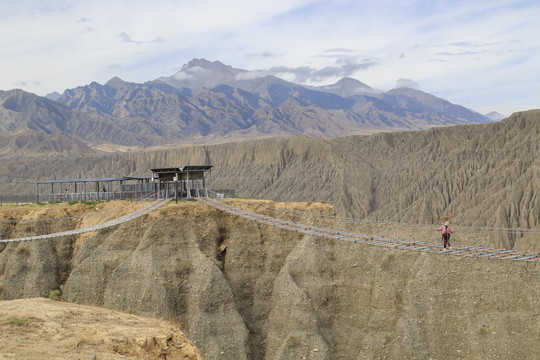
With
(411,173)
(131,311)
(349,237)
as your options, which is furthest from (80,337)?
(411,173)

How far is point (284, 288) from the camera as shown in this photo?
40.0 meters

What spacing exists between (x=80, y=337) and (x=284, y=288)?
84.4 ft

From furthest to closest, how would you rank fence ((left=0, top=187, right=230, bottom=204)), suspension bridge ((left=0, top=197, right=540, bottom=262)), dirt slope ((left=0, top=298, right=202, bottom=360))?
fence ((left=0, top=187, right=230, bottom=204))
suspension bridge ((left=0, top=197, right=540, bottom=262))
dirt slope ((left=0, top=298, right=202, bottom=360))

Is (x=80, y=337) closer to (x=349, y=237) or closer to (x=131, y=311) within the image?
(x=131, y=311)

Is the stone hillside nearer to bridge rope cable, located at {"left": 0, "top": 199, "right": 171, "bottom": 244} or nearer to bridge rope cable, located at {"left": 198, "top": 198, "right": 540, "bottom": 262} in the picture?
bridge rope cable, located at {"left": 198, "top": 198, "right": 540, "bottom": 262}

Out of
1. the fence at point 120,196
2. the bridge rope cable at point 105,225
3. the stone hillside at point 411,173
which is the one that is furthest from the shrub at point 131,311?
the stone hillside at point 411,173

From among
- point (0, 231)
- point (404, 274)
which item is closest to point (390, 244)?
point (404, 274)

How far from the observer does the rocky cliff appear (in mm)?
33344

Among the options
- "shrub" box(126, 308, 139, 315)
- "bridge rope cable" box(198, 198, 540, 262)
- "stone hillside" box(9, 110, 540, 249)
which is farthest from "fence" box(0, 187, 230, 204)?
"stone hillside" box(9, 110, 540, 249)

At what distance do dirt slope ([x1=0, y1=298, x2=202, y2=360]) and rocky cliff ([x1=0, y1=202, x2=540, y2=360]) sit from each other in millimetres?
20871

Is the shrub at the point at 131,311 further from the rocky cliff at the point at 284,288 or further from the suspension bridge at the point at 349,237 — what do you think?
the suspension bridge at the point at 349,237

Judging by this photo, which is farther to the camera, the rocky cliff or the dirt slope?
the rocky cliff

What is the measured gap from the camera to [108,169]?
166875 mm

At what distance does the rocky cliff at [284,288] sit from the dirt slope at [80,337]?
20.9 metres
